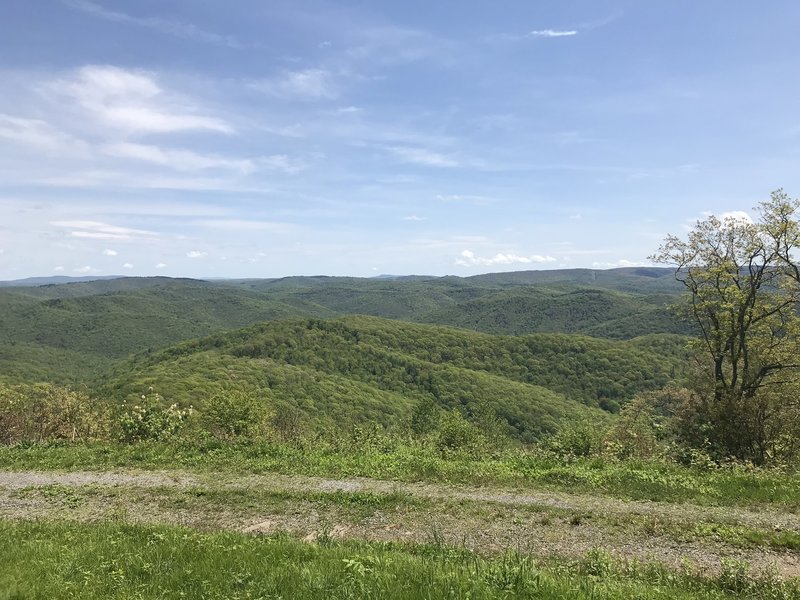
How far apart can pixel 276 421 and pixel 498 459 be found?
20.7 m

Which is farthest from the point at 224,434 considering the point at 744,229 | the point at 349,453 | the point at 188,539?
the point at 744,229

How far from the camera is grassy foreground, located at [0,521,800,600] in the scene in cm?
553

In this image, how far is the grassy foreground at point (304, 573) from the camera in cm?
553

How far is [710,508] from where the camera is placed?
11086 mm

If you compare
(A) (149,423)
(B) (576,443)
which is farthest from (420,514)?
(A) (149,423)

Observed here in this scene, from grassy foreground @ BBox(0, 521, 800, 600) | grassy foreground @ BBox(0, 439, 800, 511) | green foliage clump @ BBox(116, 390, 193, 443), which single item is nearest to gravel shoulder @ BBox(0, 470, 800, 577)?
grassy foreground @ BBox(0, 439, 800, 511)

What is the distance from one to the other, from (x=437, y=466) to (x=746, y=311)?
17.5 metres

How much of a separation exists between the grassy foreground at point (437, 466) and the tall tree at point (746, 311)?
593cm

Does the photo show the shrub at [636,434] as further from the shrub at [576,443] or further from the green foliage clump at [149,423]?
the green foliage clump at [149,423]

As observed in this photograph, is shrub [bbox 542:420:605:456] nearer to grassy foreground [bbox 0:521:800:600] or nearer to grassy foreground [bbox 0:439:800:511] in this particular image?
grassy foreground [bbox 0:439:800:511]

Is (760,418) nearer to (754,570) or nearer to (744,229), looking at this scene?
(744,229)

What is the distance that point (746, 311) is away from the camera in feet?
73.9

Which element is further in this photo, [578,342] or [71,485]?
[578,342]

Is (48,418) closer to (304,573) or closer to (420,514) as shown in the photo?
(420,514)
